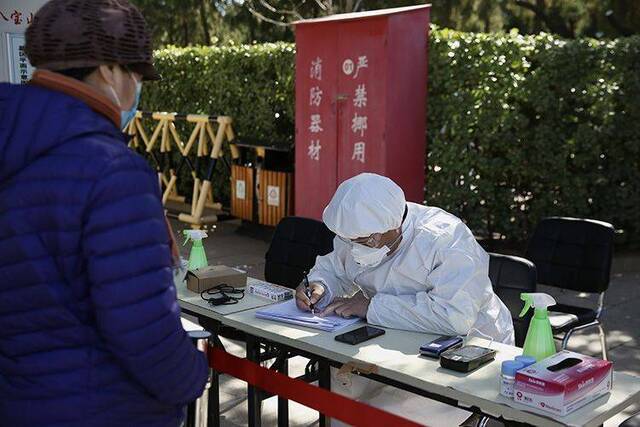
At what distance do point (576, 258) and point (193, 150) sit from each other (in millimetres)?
6706

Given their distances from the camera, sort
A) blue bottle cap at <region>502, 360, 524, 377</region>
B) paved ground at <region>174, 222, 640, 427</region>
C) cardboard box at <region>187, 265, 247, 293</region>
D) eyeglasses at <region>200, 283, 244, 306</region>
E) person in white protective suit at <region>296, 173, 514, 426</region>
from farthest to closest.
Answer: paved ground at <region>174, 222, 640, 427</region>
cardboard box at <region>187, 265, 247, 293</region>
eyeglasses at <region>200, 283, 244, 306</region>
person in white protective suit at <region>296, 173, 514, 426</region>
blue bottle cap at <region>502, 360, 524, 377</region>

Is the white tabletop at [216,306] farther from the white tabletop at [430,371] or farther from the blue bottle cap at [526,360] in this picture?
the blue bottle cap at [526,360]

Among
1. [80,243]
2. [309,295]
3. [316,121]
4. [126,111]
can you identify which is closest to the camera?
[80,243]

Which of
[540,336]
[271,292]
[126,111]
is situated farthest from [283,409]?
[126,111]

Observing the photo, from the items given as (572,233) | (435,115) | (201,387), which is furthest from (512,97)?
(201,387)

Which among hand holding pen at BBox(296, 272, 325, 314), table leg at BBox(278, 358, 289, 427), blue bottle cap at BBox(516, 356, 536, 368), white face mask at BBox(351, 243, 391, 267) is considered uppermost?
white face mask at BBox(351, 243, 391, 267)

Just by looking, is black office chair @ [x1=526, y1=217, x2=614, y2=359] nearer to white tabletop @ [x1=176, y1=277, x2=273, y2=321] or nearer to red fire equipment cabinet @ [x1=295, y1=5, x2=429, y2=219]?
white tabletop @ [x1=176, y1=277, x2=273, y2=321]

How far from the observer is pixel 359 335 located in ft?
9.30

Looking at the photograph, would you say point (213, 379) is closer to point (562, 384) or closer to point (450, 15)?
point (562, 384)

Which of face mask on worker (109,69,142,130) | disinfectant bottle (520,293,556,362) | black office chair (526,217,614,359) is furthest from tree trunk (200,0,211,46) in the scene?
face mask on worker (109,69,142,130)

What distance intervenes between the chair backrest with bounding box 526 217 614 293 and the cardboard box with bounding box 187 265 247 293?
1.87 meters

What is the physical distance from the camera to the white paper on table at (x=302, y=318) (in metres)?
3.00

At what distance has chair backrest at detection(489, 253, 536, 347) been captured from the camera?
11.8 feet

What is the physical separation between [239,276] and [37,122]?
2123 millimetres
